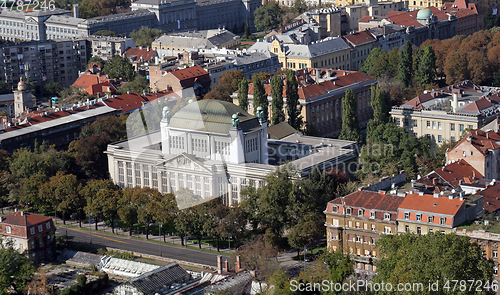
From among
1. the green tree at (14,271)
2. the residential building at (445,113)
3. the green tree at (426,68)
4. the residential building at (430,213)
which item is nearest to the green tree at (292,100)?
the residential building at (445,113)

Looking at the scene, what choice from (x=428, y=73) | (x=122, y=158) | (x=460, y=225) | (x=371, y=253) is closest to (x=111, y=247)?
(x=122, y=158)

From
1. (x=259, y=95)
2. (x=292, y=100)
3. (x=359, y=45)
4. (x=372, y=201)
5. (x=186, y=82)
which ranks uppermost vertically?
(x=359, y=45)

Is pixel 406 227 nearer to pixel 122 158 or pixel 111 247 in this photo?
pixel 111 247

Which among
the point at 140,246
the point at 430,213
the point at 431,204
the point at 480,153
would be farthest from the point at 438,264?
the point at 140,246

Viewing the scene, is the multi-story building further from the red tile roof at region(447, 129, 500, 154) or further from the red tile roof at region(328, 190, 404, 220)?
the red tile roof at region(328, 190, 404, 220)

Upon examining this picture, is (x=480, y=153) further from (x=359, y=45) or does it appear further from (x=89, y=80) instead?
(x=89, y=80)

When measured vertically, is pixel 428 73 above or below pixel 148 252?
above
